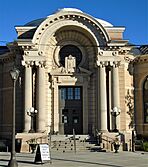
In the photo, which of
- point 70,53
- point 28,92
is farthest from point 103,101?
point 28,92

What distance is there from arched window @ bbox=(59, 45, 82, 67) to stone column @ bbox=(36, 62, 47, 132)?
10.4 ft

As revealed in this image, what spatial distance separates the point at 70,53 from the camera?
119 ft

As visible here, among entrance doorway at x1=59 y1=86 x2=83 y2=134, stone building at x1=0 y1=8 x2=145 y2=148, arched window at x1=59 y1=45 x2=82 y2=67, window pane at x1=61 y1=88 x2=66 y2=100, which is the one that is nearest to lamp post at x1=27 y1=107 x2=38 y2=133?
stone building at x1=0 y1=8 x2=145 y2=148

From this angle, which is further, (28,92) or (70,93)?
(70,93)

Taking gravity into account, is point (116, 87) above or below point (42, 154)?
above

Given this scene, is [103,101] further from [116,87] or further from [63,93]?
[63,93]

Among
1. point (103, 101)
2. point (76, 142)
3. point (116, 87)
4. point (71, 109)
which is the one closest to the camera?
point (76, 142)

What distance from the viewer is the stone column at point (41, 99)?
32666mm

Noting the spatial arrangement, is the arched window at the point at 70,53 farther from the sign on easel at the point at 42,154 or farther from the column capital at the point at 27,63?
the sign on easel at the point at 42,154

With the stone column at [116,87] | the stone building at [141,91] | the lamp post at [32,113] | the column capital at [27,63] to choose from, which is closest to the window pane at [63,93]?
the lamp post at [32,113]

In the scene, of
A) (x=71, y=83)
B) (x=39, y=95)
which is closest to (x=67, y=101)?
(x=71, y=83)

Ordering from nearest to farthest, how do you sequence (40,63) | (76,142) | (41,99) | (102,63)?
(76,142) → (41,99) → (40,63) → (102,63)

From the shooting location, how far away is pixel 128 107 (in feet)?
118

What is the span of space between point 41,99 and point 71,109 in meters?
4.31
